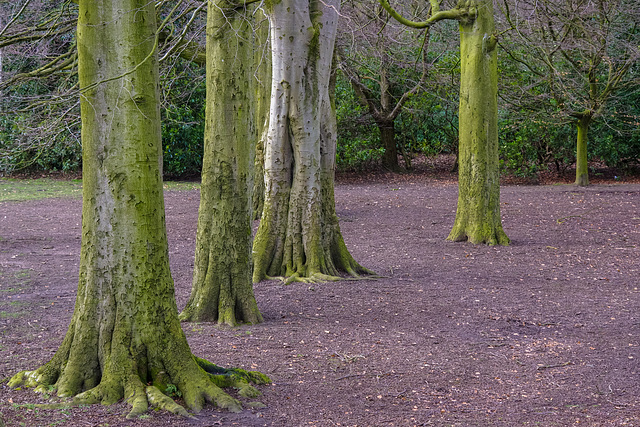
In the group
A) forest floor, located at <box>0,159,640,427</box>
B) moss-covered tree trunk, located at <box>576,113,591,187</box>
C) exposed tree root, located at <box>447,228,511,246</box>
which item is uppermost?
moss-covered tree trunk, located at <box>576,113,591,187</box>

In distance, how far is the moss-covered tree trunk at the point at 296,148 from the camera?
773cm

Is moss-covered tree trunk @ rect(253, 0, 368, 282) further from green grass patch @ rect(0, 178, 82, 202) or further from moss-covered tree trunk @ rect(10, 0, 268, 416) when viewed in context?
green grass patch @ rect(0, 178, 82, 202)

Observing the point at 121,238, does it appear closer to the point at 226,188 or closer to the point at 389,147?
the point at 226,188

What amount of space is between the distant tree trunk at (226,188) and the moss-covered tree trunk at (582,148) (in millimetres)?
12793

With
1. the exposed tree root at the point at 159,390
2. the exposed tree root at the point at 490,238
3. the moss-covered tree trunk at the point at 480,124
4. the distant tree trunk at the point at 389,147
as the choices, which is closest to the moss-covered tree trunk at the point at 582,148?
the distant tree trunk at the point at 389,147

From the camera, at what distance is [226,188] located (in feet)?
19.8

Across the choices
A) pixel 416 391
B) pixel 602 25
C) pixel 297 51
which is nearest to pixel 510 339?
pixel 416 391

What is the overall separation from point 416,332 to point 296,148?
10.0 ft

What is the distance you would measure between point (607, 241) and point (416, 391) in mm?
7547

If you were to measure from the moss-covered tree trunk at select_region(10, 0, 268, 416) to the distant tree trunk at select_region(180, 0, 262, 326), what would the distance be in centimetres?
202

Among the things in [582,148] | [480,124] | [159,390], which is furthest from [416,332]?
[582,148]

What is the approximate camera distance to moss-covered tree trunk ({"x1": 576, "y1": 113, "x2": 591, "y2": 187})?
54.0 feet

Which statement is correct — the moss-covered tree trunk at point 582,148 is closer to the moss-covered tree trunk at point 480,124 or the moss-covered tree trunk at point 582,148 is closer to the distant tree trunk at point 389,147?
the distant tree trunk at point 389,147

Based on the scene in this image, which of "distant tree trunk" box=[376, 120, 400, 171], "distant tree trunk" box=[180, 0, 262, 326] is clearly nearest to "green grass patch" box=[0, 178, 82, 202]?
"distant tree trunk" box=[376, 120, 400, 171]
